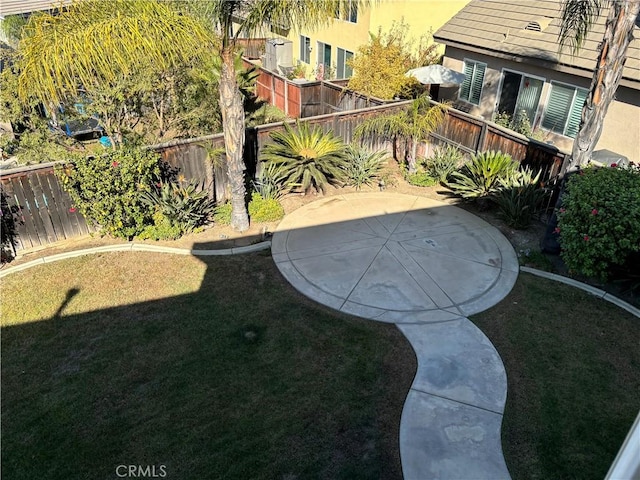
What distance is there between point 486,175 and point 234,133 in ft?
19.3

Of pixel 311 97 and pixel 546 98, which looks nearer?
pixel 546 98

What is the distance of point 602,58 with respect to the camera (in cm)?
773

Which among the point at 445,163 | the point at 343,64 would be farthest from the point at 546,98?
the point at 343,64

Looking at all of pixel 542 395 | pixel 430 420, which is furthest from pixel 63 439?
pixel 542 395

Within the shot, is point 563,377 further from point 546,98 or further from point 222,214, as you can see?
point 546,98

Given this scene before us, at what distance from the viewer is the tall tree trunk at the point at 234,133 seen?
841 cm

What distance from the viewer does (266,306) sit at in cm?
764

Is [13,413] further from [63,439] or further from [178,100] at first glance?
[178,100]

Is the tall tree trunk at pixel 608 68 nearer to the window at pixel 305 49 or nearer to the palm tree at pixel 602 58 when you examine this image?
the palm tree at pixel 602 58

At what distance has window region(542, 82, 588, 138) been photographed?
1274 cm

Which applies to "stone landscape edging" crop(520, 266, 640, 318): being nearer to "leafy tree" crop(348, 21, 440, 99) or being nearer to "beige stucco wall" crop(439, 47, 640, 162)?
"beige stucco wall" crop(439, 47, 640, 162)

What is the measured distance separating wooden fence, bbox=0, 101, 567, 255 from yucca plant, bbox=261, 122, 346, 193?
0.32 m

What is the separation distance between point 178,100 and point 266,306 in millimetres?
6892

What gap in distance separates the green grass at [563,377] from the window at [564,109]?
672 centimetres
